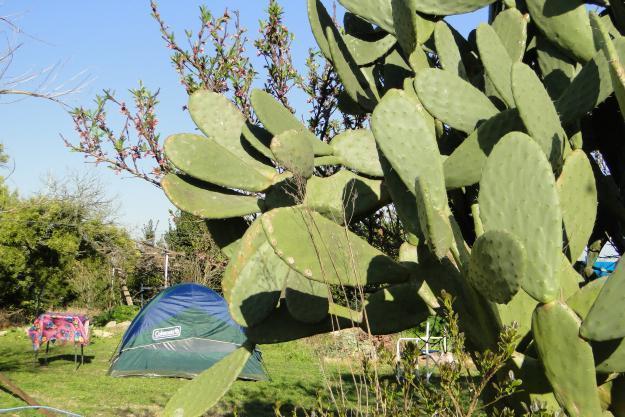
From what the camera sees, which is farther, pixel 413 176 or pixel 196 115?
pixel 196 115

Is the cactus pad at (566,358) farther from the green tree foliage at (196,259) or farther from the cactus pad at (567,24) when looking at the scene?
the green tree foliage at (196,259)

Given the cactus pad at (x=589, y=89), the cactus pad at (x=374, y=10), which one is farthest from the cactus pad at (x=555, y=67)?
the cactus pad at (x=374, y=10)

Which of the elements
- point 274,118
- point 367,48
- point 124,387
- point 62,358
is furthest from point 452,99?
point 62,358

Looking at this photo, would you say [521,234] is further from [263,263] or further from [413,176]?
[263,263]

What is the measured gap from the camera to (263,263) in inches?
132

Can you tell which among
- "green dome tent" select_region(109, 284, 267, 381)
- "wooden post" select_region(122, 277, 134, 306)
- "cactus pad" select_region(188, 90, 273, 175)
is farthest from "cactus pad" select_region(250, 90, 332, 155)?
"wooden post" select_region(122, 277, 134, 306)

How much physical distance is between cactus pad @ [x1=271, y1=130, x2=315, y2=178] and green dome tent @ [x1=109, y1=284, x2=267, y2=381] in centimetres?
800

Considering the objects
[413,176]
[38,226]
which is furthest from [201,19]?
[38,226]

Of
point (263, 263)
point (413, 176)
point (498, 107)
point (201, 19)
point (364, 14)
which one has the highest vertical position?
point (201, 19)

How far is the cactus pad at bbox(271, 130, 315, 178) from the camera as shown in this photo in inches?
128

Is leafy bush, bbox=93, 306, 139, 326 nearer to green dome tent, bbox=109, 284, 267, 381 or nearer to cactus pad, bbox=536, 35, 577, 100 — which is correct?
green dome tent, bbox=109, 284, 267, 381

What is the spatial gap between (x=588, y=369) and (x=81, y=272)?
65.3ft

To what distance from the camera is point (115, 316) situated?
785 inches

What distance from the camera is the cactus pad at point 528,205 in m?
2.44
